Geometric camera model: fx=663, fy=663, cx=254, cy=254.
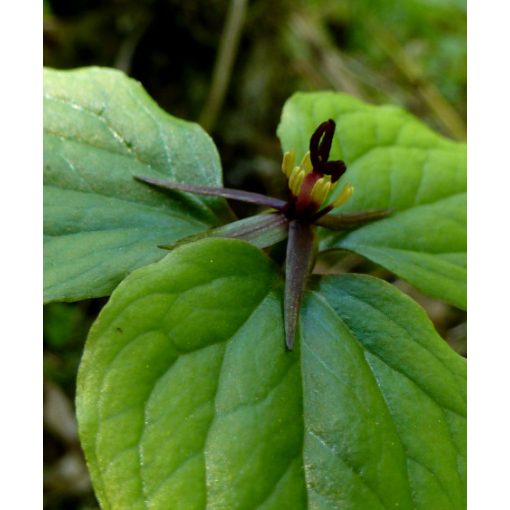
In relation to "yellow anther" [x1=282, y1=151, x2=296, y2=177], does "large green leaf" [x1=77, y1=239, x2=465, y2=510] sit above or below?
below

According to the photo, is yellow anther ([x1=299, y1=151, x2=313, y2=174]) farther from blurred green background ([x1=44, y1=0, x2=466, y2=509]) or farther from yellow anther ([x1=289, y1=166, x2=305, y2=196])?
blurred green background ([x1=44, y1=0, x2=466, y2=509])

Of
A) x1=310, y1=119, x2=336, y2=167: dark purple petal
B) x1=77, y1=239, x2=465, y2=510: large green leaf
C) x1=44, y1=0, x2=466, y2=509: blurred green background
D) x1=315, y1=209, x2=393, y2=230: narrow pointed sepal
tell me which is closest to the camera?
x1=77, y1=239, x2=465, y2=510: large green leaf

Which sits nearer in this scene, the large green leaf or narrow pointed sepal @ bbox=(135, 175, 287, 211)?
the large green leaf

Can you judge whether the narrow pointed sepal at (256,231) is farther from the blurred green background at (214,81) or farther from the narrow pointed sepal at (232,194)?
the blurred green background at (214,81)

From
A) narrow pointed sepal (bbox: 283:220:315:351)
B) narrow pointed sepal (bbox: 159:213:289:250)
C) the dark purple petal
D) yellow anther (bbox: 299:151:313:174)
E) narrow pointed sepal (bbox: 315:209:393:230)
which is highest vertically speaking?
the dark purple petal

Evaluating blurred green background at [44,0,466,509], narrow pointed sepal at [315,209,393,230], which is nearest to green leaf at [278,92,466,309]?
narrow pointed sepal at [315,209,393,230]

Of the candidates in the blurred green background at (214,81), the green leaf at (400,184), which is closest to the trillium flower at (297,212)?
the green leaf at (400,184)

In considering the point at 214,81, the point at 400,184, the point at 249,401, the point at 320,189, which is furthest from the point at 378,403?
the point at 214,81
